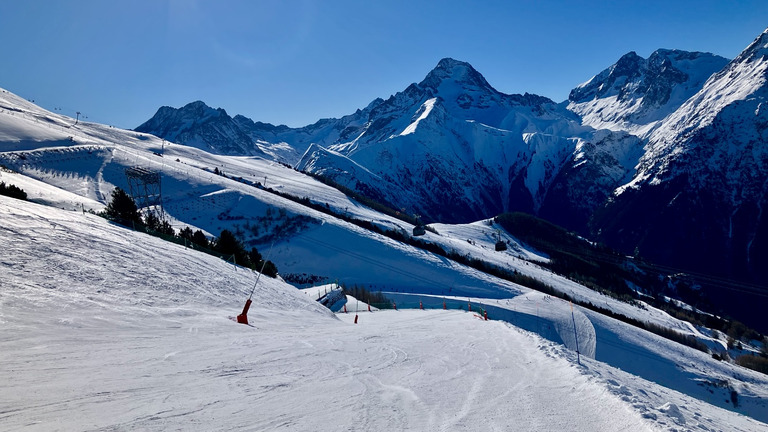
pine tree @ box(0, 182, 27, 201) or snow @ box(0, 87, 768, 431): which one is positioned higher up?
pine tree @ box(0, 182, 27, 201)

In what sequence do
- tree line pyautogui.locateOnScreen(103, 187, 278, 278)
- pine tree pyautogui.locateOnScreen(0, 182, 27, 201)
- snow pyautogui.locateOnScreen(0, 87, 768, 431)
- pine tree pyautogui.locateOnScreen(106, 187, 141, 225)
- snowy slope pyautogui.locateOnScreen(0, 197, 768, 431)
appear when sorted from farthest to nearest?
pine tree pyautogui.locateOnScreen(106, 187, 141, 225) < tree line pyautogui.locateOnScreen(103, 187, 278, 278) < pine tree pyautogui.locateOnScreen(0, 182, 27, 201) < snow pyautogui.locateOnScreen(0, 87, 768, 431) < snowy slope pyautogui.locateOnScreen(0, 197, 768, 431)

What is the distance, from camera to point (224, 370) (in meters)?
9.50

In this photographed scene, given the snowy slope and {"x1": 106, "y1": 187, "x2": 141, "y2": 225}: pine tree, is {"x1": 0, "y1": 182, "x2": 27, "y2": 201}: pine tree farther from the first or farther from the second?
the snowy slope

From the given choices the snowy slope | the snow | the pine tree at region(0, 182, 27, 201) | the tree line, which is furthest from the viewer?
the tree line

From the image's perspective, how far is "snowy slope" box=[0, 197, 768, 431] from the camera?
7.10 metres

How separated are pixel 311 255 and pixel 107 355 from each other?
Answer: 186ft

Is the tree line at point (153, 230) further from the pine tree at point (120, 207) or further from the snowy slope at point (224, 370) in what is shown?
the snowy slope at point (224, 370)

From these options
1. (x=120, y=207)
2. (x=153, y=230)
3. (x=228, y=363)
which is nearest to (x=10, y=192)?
(x=120, y=207)

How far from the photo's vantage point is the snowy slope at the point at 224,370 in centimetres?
710

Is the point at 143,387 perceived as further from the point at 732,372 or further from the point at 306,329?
the point at 732,372

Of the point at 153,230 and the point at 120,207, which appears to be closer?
the point at 153,230

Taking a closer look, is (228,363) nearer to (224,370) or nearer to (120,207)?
(224,370)

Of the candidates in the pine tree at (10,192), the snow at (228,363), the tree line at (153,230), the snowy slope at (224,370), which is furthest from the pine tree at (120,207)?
the snowy slope at (224,370)

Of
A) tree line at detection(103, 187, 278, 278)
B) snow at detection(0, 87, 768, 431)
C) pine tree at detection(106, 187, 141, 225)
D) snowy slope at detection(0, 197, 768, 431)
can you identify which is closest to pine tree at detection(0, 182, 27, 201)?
tree line at detection(103, 187, 278, 278)
